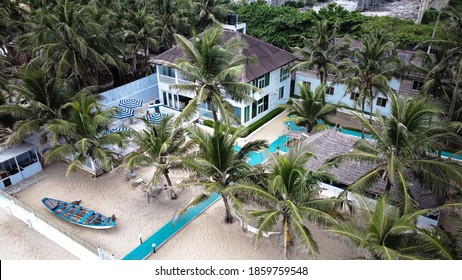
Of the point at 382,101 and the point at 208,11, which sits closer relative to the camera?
the point at 382,101

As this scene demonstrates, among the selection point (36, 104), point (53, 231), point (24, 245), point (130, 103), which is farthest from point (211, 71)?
point (24, 245)

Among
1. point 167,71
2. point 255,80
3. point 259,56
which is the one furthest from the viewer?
point 167,71

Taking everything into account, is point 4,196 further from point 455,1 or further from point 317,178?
point 455,1

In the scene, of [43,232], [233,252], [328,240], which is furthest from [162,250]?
[328,240]

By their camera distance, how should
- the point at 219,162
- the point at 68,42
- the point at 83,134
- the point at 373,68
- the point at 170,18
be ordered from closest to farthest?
the point at 219,162 → the point at 83,134 → the point at 373,68 → the point at 68,42 → the point at 170,18

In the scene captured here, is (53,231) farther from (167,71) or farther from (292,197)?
(167,71)

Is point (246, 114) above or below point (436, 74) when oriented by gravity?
below

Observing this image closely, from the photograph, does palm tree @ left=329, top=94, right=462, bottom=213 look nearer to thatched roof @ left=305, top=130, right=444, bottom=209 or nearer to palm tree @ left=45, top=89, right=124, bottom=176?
thatched roof @ left=305, top=130, right=444, bottom=209

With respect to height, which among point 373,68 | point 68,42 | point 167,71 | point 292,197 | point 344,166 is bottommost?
point 344,166
